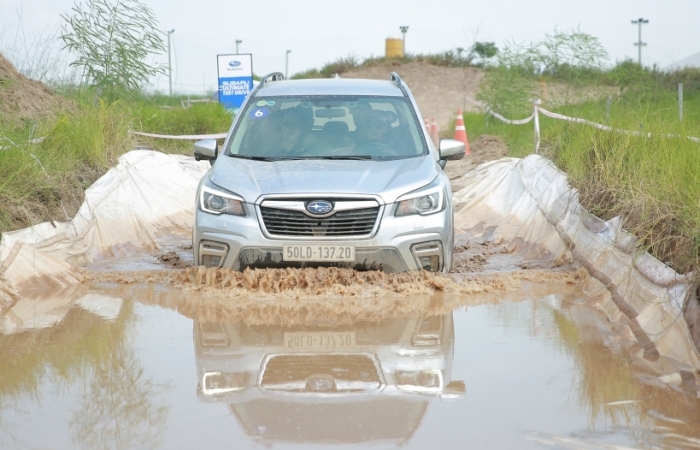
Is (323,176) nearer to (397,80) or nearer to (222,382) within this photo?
(397,80)

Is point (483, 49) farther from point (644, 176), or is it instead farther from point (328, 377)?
point (328, 377)

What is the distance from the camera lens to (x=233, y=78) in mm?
28609

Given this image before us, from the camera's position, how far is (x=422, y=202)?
27.3 ft

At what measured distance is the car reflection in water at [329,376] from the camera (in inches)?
190

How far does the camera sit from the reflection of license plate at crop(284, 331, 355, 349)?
258 inches

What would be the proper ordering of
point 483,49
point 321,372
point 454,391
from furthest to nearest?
point 483,49 < point 321,372 < point 454,391

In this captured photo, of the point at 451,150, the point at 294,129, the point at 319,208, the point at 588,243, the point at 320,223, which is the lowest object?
the point at 588,243

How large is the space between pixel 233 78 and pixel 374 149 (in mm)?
20012

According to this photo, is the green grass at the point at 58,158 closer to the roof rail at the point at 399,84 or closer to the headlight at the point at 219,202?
the headlight at the point at 219,202

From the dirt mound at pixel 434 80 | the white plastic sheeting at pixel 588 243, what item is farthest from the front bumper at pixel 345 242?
the dirt mound at pixel 434 80

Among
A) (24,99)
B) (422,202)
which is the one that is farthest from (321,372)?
(24,99)

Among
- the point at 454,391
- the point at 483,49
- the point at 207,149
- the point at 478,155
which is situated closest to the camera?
the point at 454,391

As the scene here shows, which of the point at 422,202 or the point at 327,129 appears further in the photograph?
the point at 327,129

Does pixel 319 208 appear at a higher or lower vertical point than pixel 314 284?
higher
